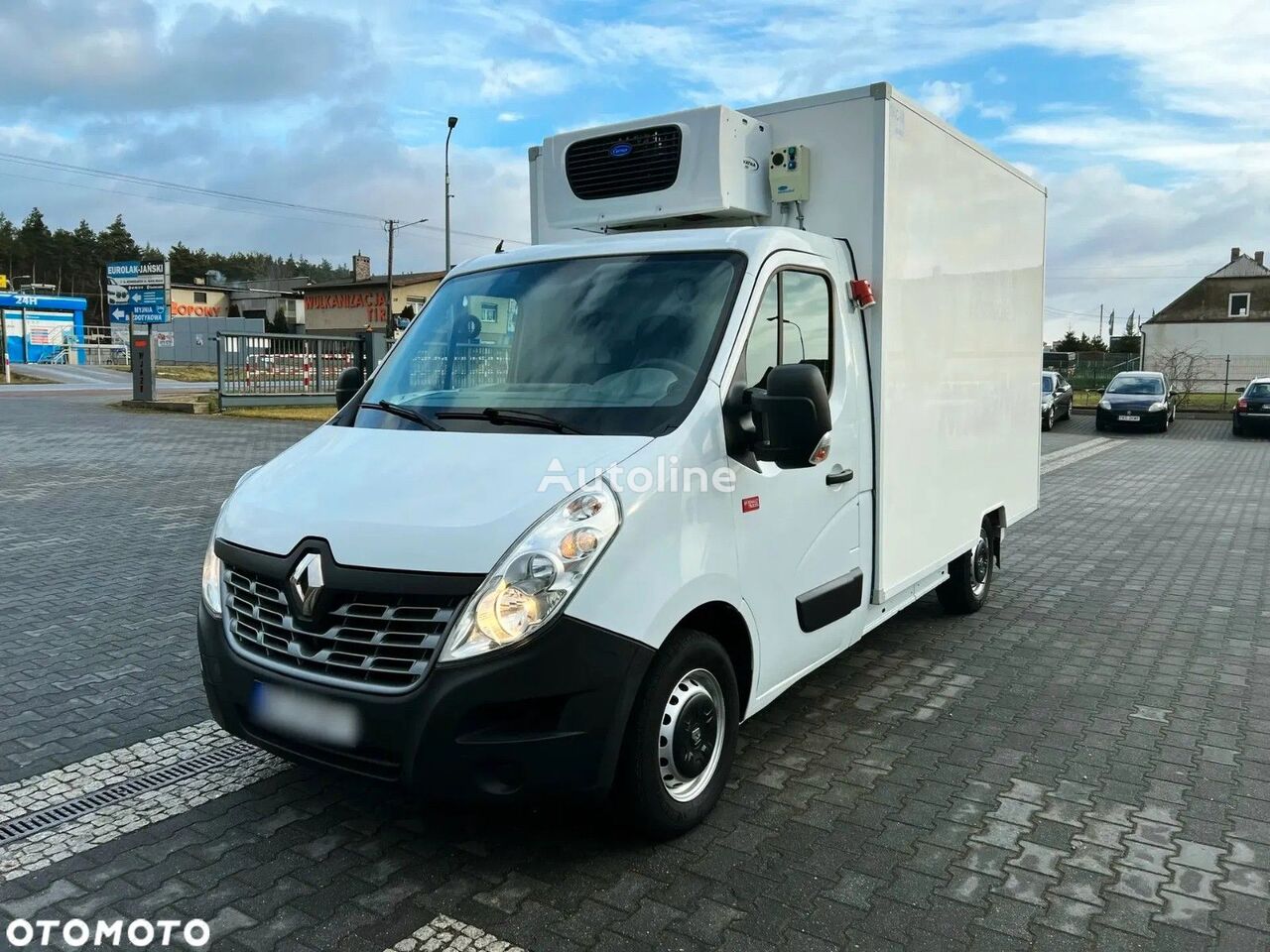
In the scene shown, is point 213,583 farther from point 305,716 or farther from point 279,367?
point 279,367

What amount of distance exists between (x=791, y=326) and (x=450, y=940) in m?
2.62

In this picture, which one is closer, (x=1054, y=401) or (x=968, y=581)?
(x=968, y=581)

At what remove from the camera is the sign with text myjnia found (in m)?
25.7

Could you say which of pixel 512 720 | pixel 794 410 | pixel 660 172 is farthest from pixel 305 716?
pixel 660 172

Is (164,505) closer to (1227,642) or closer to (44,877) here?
(44,877)

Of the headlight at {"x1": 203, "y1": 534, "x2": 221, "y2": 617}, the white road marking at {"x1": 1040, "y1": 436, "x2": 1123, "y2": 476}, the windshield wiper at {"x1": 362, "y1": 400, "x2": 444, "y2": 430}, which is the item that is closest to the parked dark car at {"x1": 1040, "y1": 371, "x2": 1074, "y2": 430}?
the white road marking at {"x1": 1040, "y1": 436, "x2": 1123, "y2": 476}

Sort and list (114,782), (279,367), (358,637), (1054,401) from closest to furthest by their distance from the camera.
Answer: (358,637)
(114,782)
(279,367)
(1054,401)

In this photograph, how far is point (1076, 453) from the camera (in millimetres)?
21031

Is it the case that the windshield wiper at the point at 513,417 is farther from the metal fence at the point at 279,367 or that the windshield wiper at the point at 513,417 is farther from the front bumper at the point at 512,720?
the metal fence at the point at 279,367

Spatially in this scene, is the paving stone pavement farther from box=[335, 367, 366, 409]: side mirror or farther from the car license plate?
box=[335, 367, 366, 409]: side mirror

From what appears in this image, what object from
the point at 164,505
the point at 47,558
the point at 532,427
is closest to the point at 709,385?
the point at 532,427

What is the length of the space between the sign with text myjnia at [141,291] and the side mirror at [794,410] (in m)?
25.5

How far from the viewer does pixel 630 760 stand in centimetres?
325

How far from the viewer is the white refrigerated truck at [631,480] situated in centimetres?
302
